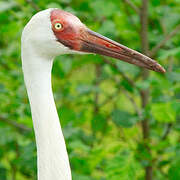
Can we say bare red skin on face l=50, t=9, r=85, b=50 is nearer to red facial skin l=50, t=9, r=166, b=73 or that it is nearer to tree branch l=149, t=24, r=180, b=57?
red facial skin l=50, t=9, r=166, b=73

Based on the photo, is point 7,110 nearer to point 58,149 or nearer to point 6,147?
point 6,147

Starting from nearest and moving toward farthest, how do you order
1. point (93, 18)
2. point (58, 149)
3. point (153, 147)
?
point (58, 149)
point (153, 147)
point (93, 18)

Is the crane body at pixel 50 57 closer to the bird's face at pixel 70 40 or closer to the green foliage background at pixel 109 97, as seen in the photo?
the bird's face at pixel 70 40

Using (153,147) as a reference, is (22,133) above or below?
above

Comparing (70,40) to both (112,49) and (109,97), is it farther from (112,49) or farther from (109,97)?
(109,97)

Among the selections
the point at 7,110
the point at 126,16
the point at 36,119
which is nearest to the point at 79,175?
the point at 7,110

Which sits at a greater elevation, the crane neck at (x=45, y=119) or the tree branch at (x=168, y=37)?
the tree branch at (x=168, y=37)

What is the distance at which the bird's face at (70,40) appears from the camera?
2900 millimetres

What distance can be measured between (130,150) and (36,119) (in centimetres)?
122

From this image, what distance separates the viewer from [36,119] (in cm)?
296

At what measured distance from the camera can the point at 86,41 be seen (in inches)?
116

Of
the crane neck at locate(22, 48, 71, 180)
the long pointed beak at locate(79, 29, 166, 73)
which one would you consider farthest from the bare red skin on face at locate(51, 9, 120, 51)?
the crane neck at locate(22, 48, 71, 180)

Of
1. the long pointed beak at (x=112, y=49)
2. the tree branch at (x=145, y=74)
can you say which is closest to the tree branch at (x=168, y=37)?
the tree branch at (x=145, y=74)

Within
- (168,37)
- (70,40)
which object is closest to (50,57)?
(70,40)
